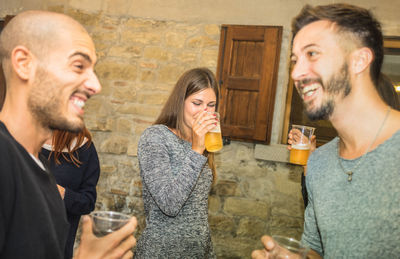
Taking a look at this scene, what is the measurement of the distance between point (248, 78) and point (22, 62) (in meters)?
2.91

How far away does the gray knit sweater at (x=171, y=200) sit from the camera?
1889 mm

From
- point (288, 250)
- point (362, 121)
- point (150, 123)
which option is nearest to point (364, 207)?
point (362, 121)

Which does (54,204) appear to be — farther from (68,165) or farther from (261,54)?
(261,54)

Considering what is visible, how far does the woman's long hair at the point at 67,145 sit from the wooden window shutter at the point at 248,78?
1971 mm

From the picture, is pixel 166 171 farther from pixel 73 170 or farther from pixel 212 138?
pixel 73 170

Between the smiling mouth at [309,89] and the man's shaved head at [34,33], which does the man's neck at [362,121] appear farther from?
the man's shaved head at [34,33]

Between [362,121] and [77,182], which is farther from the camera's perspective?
[77,182]

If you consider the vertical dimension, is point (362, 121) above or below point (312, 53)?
below

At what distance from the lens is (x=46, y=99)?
3.89 ft

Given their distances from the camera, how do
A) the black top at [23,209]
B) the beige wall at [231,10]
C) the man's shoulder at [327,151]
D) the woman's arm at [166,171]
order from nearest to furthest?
the black top at [23,209] → the man's shoulder at [327,151] → the woman's arm at [166,171] → the beige wall at [231,10]

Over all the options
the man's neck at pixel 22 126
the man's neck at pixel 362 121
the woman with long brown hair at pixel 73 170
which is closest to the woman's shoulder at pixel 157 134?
the woman with long brown hair at pixel 73 170

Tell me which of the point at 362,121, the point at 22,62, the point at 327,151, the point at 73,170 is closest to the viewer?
the point at 22,62

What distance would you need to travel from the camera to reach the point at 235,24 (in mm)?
3969

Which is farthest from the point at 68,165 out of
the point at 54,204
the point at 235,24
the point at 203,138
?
the point at 235,24
